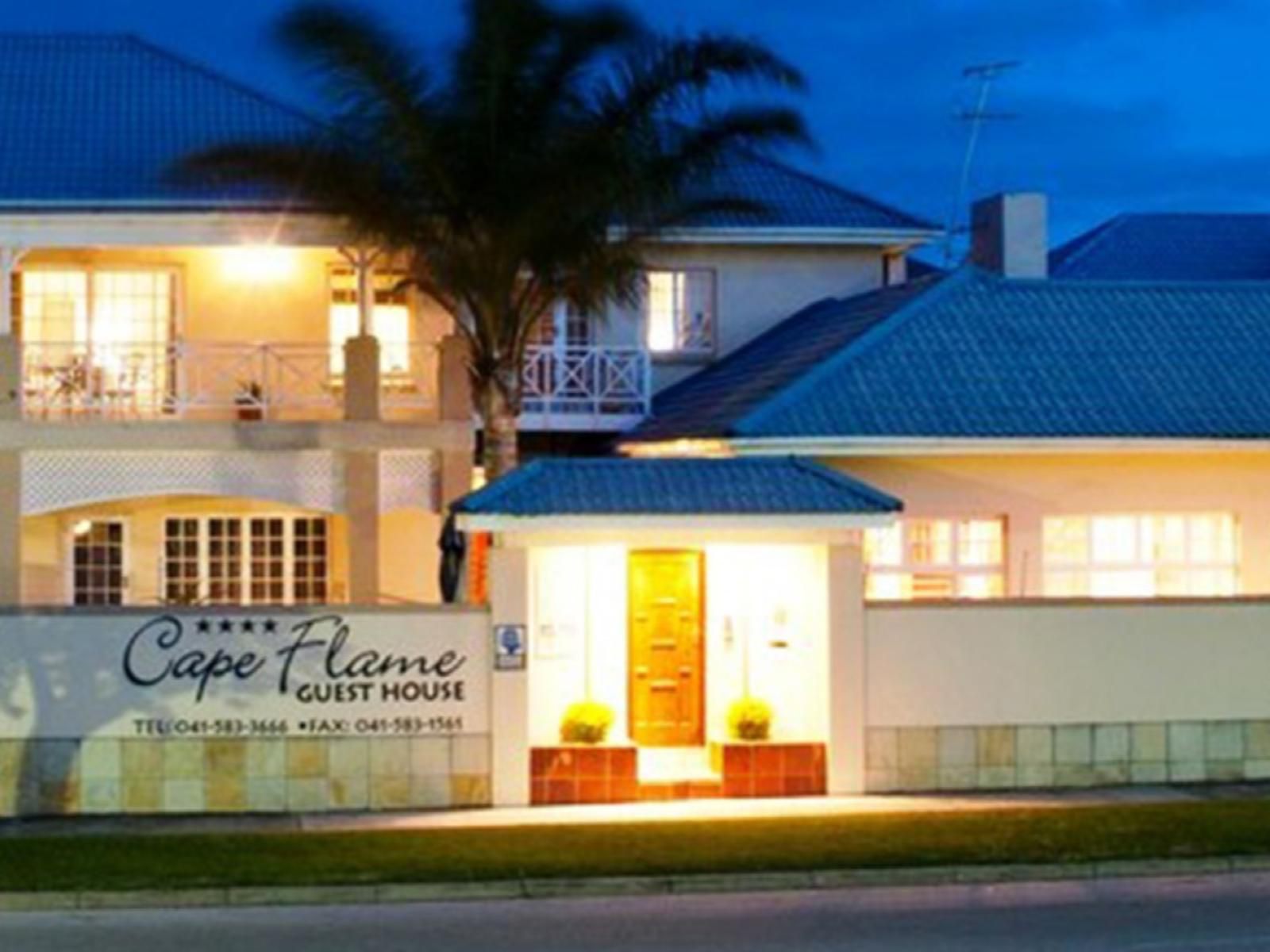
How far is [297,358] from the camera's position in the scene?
31.5 metres

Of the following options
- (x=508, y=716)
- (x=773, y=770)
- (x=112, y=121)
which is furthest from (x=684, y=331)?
(x=508, y=716)

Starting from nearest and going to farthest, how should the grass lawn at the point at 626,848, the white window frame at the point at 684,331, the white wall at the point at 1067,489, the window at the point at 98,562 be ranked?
the grass lawn at the point at 626,848, the white wall at the point at 1067,489, the window at the point at 98,562, the white window frame at the point at 684,331

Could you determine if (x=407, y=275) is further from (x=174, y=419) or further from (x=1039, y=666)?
(x=1039, y=666)

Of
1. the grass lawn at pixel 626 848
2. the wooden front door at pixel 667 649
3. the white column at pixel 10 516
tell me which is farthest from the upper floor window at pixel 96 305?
the grass lawn at pixel 626 848

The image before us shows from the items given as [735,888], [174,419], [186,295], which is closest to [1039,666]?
[735,888]

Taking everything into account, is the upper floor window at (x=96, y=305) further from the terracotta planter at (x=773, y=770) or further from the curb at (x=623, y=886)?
the curb at (x=623, y=886)

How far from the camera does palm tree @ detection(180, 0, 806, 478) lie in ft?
88.3

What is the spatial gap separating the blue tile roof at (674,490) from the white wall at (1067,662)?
4.19 feet

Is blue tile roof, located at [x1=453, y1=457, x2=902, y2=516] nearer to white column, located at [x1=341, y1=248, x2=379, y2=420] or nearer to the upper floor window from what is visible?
white column, located at [x1=341, y1=248, x2=379, y2=420]

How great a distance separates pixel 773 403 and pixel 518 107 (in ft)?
14.5

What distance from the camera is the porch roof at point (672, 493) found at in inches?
921

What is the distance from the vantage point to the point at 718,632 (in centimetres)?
2498

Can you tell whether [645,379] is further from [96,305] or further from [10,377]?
[10,377]

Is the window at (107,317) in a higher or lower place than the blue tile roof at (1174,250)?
lower
